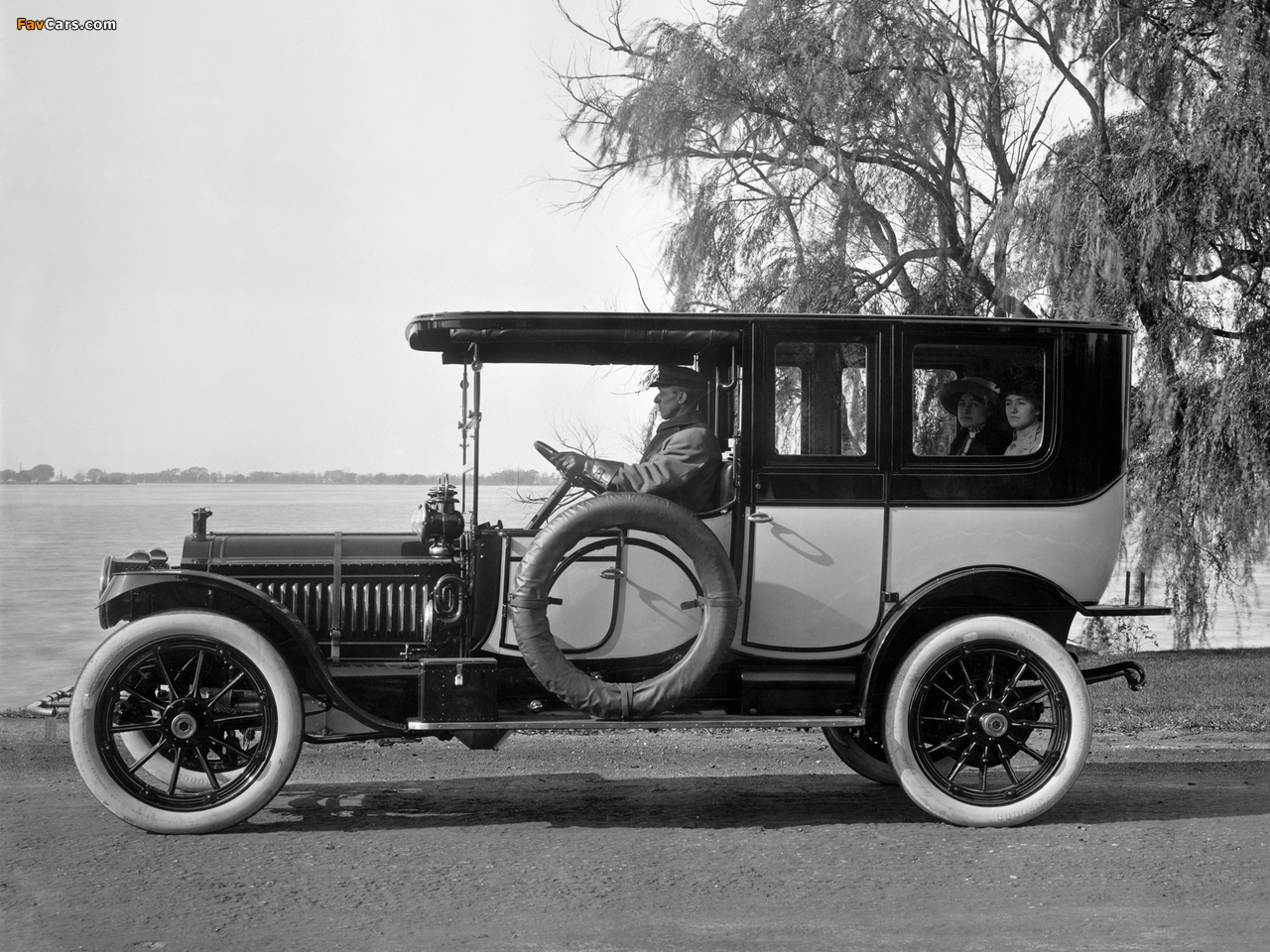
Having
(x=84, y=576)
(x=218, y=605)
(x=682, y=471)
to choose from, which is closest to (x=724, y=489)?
(x=682, y=471)

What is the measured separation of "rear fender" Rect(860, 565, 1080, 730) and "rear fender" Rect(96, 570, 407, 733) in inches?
80.6

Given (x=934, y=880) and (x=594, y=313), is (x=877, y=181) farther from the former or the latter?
(x=934, y=880)

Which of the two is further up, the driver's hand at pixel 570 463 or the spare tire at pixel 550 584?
the driver's hand at pixel 570 463

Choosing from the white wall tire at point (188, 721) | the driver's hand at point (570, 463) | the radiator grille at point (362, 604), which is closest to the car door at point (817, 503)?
the driver's hand at point (570, 463)

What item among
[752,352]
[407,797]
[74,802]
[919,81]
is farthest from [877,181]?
[74,802]

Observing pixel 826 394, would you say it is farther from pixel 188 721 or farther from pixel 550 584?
pixel 188 721

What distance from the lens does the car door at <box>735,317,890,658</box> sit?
5.53 m

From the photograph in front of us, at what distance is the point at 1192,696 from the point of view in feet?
31.0

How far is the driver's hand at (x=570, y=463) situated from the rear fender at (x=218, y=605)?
50.0 inches

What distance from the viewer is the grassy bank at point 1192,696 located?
834cm

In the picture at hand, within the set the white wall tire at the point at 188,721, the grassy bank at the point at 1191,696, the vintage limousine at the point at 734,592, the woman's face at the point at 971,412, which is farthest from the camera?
the grassy bank at the point at 1191,696

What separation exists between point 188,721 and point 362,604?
0.89m

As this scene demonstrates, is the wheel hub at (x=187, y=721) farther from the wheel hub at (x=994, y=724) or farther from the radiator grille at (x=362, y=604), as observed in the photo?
the wheel hub at (x=994, y=724)

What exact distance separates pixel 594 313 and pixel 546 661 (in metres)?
1.49
